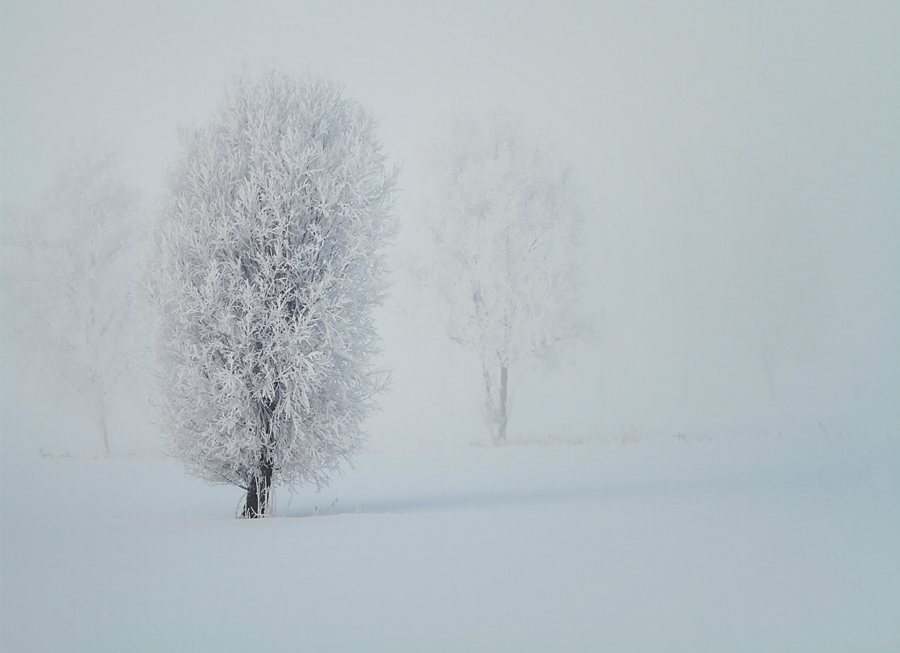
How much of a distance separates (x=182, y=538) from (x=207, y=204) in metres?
3.86

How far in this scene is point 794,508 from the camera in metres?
8.78

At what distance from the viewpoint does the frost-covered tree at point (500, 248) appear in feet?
60.0

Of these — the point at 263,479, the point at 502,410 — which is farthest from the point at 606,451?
the point at 263,479

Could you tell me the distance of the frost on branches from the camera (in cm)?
871

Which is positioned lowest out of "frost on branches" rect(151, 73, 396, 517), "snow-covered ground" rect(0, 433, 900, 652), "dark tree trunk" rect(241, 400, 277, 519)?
"snow-covered ground" rect(0, 433, 900, 652)

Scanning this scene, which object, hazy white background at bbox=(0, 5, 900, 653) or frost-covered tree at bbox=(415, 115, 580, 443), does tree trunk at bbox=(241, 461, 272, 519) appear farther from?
frost-covered tree at bbox=(415, 115, 580, 443)

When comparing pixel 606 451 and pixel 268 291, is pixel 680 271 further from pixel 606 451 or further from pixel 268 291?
pixel 268 291

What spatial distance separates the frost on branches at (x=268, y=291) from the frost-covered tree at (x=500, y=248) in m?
9.11

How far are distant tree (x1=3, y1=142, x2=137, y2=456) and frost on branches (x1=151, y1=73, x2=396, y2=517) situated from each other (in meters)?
10.7

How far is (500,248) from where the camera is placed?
1856 cm

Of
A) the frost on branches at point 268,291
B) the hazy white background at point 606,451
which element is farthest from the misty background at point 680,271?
the frost on branches at point 268,291

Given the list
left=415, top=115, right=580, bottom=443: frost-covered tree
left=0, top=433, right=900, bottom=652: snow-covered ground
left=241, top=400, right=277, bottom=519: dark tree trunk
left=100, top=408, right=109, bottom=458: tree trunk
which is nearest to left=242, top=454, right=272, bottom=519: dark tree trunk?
left=241, top=400, right=277, bottom=519: dark tree trunk

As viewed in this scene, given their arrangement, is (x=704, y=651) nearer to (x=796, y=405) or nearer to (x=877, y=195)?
(x=796, y=405)

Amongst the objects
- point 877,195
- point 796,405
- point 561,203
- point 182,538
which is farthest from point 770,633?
point 877,195
